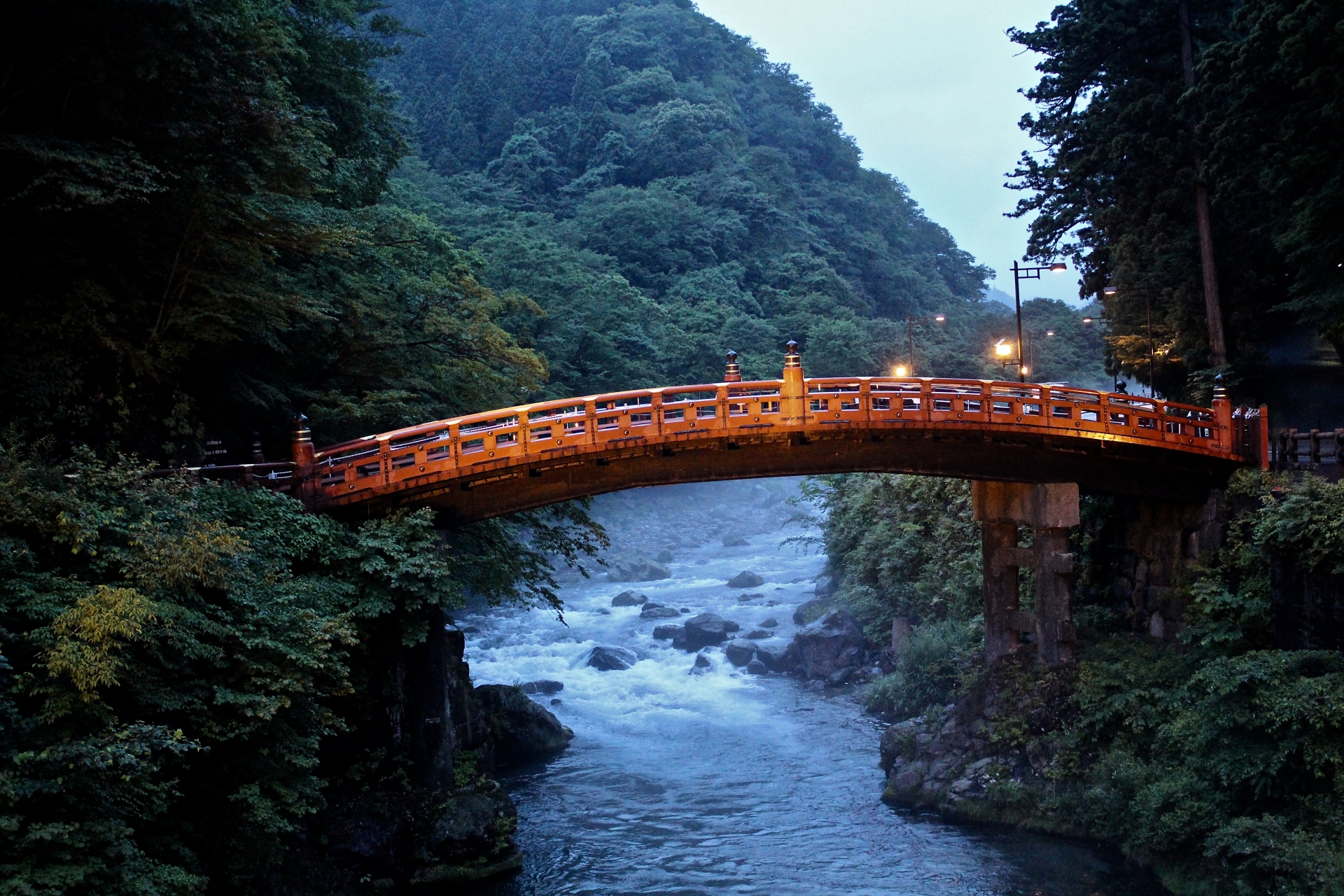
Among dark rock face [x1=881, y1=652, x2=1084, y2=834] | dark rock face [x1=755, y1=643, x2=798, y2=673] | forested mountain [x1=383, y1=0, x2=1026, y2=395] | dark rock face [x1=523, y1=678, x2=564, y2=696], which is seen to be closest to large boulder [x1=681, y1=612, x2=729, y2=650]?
dark rock face [x1=755, y1=643, x2=798, y2=673]

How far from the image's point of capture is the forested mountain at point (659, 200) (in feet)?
174

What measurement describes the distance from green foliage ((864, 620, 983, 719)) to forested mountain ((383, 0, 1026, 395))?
65.2 feet

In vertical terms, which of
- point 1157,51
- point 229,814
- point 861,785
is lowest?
point 861,785

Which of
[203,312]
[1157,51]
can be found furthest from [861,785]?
[1157,51]

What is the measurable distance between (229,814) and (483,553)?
34.4 feet

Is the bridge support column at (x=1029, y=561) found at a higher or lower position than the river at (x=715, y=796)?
higher

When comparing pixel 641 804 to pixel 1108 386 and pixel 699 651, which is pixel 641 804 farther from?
pixel 1108 386

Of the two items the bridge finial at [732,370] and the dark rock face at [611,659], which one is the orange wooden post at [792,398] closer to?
the bridge finial at [732,370]

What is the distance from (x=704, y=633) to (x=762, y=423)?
18449 mm

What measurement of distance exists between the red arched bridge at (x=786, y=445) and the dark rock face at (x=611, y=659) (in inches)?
559

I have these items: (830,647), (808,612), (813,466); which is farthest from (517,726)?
(808,612)

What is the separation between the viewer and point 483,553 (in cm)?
2409

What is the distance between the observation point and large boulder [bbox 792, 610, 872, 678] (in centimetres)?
3284

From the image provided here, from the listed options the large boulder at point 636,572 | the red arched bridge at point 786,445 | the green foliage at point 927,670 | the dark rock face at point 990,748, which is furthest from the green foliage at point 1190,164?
the large boulder at point 636,572
